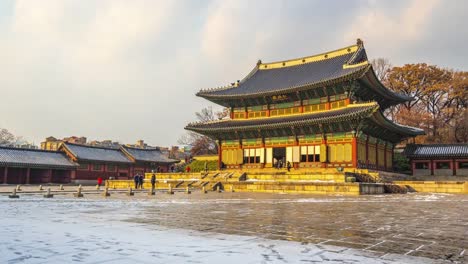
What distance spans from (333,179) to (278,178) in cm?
495

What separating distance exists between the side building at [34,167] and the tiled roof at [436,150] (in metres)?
44.1

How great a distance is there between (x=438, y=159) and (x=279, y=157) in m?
17.5

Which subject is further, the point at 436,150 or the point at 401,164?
the point at 401,164

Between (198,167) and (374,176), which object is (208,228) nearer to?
(374,176)

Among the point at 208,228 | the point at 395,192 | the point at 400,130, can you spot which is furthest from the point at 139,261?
the point at 400,130

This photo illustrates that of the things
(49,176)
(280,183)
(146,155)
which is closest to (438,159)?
(280,183)

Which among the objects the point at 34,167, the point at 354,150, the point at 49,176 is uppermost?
the point at 354,150

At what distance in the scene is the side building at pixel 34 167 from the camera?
48.7 meters

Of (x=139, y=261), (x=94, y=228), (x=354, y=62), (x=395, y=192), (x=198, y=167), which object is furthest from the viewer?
(x=198, y=167)

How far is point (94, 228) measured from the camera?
869 cm

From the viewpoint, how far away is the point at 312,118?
121ft

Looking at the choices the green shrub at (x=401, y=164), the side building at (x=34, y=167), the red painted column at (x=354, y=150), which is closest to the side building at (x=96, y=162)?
the side building at (x=34, y=167)

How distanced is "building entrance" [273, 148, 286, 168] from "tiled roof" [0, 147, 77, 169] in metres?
Answer: 30.1

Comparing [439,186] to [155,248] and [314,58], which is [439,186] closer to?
[314,58]
